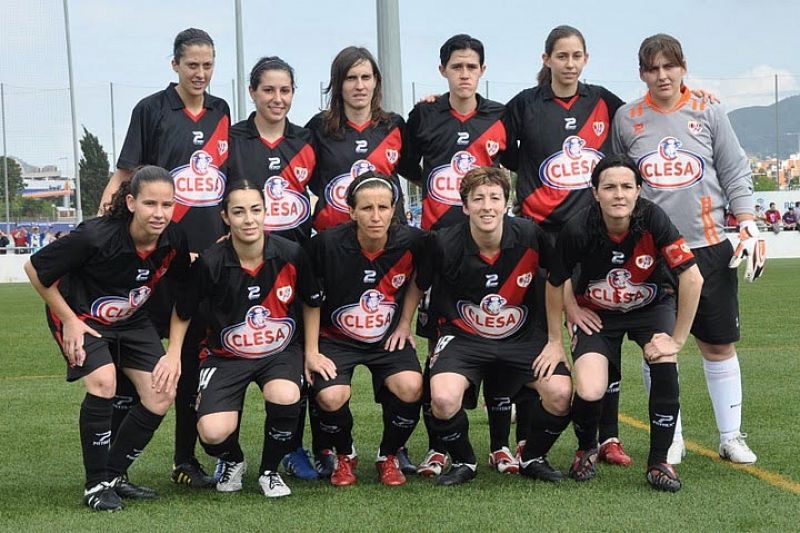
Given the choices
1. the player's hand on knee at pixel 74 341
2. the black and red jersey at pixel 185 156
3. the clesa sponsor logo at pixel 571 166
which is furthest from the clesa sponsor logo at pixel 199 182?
the clesa sponsor logo at pixel 571 166

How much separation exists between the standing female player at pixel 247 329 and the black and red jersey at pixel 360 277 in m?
0.13

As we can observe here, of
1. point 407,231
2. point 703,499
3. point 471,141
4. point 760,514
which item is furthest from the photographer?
point 471,141

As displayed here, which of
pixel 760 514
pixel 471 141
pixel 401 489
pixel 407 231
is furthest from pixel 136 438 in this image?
pixel 760 514

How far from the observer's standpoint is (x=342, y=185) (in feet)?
15.5

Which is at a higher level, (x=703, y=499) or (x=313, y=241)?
(x=313, y=241)

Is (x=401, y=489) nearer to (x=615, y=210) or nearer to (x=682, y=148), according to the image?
(x=615, y=210)

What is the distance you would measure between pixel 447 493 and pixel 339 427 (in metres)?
0.58

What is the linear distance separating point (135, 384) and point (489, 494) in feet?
5.08

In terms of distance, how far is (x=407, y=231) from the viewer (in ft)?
14.8

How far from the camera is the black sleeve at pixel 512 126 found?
193 inches

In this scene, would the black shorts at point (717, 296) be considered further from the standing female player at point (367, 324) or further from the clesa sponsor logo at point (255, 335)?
the clesa sponsor logo at point (255, 335)

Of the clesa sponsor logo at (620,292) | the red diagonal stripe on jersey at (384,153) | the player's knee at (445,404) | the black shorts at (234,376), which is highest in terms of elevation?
the red diagonal stripe on jersey at (384,153)

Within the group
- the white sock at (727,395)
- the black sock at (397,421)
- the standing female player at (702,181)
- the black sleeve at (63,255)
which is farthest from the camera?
the white sock at (727,395)

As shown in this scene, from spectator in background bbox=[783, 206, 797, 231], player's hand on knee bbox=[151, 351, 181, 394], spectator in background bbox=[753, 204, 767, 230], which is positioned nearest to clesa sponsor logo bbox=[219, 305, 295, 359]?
player's hand on knee bbox=[151, 351, 181, 394]
